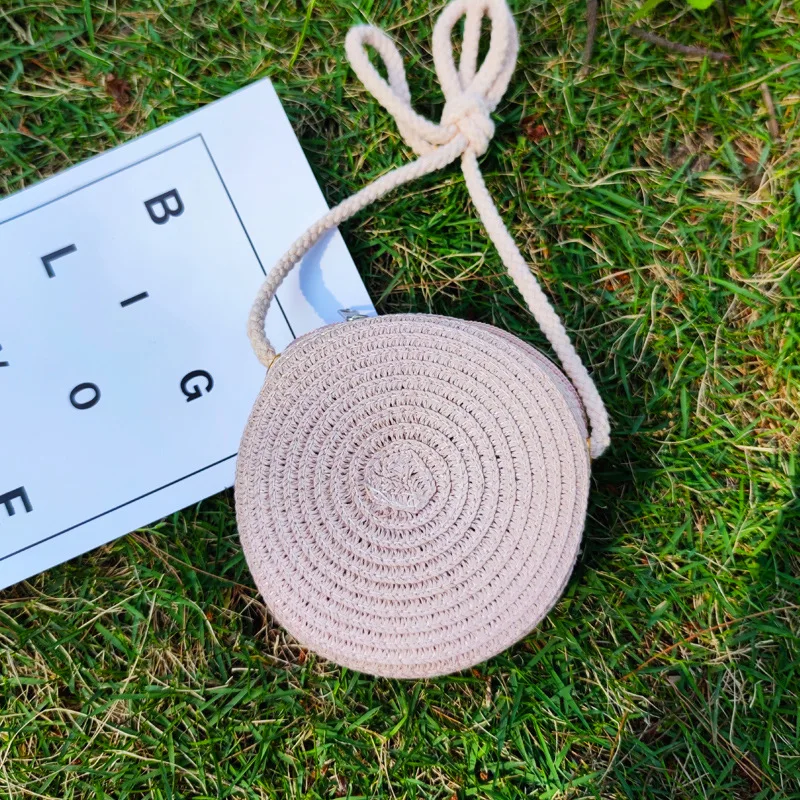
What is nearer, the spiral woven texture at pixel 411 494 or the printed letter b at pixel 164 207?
the spiral woven texture at pixel 411 494

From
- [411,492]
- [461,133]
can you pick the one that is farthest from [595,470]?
[461,133]

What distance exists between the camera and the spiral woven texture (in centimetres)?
61

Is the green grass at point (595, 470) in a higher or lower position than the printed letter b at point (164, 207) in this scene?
lower

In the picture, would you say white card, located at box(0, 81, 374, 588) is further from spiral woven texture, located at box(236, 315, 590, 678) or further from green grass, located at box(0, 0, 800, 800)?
spiral woven texture, located at box(236, 315, 590, 678)

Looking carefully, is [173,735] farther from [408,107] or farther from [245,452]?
[408,107]

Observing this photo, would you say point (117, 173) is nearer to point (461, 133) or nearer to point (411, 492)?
point (461, 133)

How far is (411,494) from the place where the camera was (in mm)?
626

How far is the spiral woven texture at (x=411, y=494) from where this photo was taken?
24.1 inches

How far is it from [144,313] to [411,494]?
0.42 metres

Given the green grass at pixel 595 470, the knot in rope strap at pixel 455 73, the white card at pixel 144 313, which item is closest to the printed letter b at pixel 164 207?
the white card at pixel 144 313

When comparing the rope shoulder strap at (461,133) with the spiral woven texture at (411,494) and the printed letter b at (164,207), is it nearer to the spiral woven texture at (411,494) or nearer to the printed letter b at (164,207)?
the spiral woven texture at (411,494)

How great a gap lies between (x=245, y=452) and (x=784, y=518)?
64 cm

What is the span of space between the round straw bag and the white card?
0.56 feet

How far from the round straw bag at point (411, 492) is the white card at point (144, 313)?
17 centimetres
